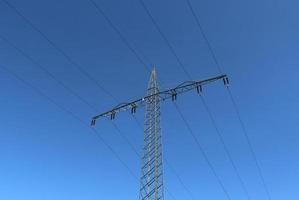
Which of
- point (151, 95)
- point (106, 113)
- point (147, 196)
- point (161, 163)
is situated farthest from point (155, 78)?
point (147, 196)

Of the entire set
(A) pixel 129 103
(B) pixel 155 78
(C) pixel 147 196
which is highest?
(B) pixel 155 78

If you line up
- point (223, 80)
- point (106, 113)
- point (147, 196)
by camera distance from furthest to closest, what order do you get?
point (106, 113) < point (223, 80) < point (147, 196)

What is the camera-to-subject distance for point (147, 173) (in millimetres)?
29000

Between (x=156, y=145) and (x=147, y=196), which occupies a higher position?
(x=156, y=145)

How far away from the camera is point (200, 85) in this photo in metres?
30.1

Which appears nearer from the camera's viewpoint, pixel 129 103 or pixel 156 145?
pixel 156 145

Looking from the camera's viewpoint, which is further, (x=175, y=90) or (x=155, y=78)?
(x=155, y=78)

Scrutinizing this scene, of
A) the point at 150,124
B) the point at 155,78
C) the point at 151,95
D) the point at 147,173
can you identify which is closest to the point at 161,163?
the point at 147,173

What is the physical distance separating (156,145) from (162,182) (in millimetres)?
3372

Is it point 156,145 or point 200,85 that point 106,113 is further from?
point 200,85

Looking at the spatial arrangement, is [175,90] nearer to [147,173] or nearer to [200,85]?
[200,85]

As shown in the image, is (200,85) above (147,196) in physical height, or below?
above

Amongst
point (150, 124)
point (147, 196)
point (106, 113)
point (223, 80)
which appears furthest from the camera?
point (106, 113)

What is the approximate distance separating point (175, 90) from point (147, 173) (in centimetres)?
662
